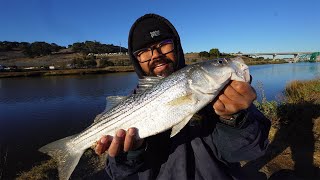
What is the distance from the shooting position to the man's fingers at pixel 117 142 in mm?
3408

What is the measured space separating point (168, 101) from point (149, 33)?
5.81 ft

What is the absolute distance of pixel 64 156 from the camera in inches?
155

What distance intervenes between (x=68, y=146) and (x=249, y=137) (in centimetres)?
245

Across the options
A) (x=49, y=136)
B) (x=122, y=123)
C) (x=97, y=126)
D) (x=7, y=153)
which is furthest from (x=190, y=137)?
(x=49, y=136)

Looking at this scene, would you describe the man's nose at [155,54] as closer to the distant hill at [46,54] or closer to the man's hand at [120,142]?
the man's hand at [120,142]

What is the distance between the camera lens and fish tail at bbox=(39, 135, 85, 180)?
12.7 feet

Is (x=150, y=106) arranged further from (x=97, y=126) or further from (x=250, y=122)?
(x=250, y=122)

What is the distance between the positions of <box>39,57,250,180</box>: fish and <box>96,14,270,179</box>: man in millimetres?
120

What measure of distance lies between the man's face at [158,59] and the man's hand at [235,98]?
4.64 feet

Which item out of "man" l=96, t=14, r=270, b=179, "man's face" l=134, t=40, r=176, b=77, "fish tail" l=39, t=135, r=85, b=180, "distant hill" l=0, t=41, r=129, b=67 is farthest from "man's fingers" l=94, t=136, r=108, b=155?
"distant hill" l=0, t=41, r=129, b=67

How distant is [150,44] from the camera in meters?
4.59

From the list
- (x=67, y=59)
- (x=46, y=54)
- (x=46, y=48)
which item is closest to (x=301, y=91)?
(x=67, y=59)

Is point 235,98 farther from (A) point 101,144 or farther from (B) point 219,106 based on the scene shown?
(A) point 101,144

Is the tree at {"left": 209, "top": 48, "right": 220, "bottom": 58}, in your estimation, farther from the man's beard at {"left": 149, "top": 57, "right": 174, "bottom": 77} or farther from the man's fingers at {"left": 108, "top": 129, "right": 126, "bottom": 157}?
the man's fingers at {"left": 108, "top": 129, "right": 126, "bottom": 157}
